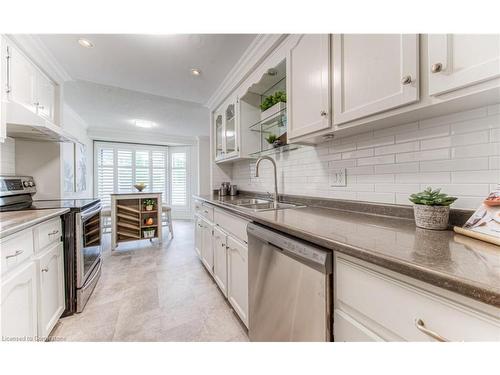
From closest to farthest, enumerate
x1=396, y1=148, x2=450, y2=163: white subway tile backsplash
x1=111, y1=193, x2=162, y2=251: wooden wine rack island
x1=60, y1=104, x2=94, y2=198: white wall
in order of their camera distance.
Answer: x1=396, y1=148, x2=450, y2=163: white subway tile backsplash → x1=111, y1=193, x2=162, y2=251: wooden wine rack island → x1=60, y1=104, x2=94, y2=198: white wall

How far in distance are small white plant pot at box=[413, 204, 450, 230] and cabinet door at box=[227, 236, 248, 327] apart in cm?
97

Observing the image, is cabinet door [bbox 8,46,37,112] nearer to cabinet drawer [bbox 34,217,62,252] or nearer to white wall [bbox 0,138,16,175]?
white wall [bbox 0,138,16,175]

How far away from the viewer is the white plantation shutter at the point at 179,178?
603 cm

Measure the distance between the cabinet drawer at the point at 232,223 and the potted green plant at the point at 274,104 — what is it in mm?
1074

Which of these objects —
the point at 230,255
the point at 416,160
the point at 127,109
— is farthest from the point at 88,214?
the point at 416,160

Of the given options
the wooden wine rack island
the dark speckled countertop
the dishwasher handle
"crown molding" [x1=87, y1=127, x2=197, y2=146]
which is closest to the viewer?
the dark speckled countertop

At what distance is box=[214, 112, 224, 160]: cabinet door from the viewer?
2822mm

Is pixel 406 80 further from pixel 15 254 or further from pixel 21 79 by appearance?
pixel 21 79

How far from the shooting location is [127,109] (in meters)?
3.57

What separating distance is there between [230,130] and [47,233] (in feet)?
6.54

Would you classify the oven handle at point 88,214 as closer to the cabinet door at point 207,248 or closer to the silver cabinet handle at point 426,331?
the cabinet door at point 207,248

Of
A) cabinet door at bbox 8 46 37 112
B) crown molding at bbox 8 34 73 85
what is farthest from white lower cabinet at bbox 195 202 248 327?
crown molding at bbox 8 34 73 85

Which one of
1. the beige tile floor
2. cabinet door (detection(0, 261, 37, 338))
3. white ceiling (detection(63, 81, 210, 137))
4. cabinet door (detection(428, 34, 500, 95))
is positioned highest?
white ceiling (detection(63, 81, 210, 137))

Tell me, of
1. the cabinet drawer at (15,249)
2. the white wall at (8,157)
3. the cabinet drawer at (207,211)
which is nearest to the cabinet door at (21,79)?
the white wall at (8,157)
